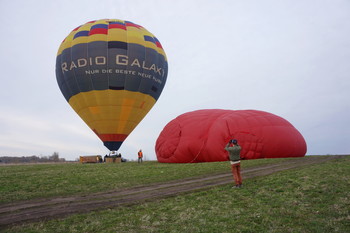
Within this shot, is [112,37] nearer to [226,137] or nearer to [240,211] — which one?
[226,137]

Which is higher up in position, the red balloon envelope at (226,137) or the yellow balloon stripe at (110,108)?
the yellow balloon stripe at (110,108)

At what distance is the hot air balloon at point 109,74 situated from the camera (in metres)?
29.3

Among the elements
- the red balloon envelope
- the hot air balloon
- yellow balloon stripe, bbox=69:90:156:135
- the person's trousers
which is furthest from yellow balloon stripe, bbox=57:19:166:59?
the person's trousers

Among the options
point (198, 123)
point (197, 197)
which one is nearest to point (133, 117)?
point (198, 123)

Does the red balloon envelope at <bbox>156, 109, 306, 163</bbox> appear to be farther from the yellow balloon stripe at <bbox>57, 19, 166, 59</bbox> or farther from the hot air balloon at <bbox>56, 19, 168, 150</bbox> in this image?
the yellow balloon stripe at <bbox>57, 19, 166, 59</bbox>

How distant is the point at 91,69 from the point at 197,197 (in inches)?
920

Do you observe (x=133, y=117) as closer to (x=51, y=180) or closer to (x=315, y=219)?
(x=51, y=180)

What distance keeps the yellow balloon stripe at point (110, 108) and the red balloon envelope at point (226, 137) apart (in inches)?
254

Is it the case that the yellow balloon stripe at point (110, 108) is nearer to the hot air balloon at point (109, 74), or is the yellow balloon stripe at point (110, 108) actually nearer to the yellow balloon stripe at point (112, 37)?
the hot air balloon at point (109, 74)

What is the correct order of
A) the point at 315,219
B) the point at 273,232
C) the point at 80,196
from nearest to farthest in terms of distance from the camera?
the point at 273,232, the point at 315,219, the point at 80,196

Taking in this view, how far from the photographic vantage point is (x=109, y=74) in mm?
29188

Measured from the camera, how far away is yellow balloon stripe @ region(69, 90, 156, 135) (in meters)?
29.7

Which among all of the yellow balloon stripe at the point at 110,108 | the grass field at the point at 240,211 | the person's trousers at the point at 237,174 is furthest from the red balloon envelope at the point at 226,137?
the person's trousers at the point at 237,174

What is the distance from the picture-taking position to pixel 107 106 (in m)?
29.8
